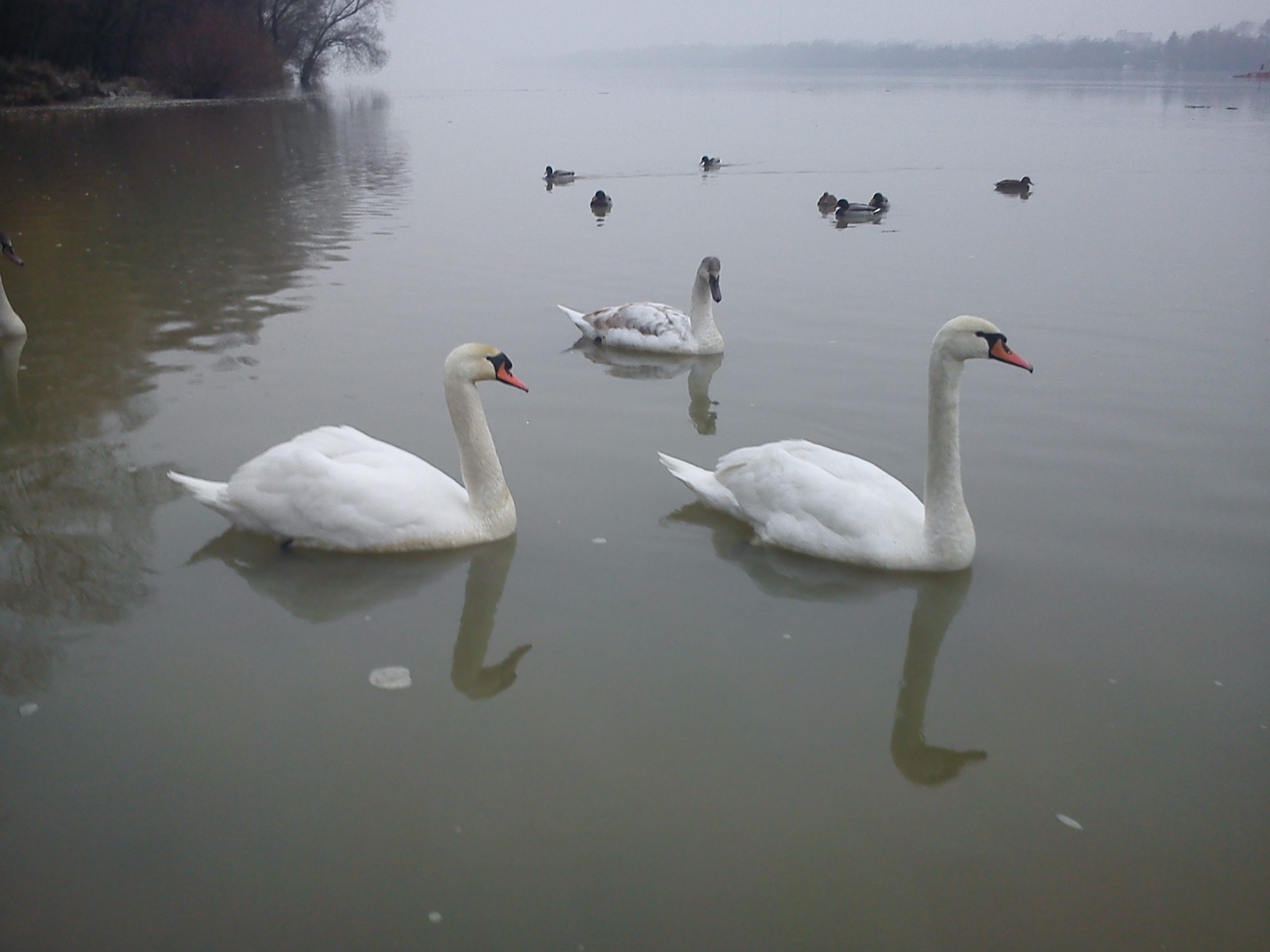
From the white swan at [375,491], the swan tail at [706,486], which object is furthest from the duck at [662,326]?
the white swan at [375,491]

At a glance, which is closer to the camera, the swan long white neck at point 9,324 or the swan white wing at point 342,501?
the swan white wing at point 342,501

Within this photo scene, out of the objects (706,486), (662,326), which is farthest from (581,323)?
(706,486)

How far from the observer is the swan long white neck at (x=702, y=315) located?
983 centimetres

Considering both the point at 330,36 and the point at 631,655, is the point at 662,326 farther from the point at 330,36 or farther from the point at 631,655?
the point at 330,36

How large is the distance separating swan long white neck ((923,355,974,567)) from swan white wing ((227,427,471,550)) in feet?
8.09

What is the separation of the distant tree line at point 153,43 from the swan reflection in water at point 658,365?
144ft

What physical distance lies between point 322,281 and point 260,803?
369 inches

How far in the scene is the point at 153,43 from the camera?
5325 centimetres

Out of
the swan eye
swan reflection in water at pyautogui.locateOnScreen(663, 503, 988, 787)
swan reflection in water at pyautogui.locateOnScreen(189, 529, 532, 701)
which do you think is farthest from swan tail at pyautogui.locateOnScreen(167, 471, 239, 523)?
the swan eye

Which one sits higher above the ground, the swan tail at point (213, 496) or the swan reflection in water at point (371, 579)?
the swan tail at point (213, 496)

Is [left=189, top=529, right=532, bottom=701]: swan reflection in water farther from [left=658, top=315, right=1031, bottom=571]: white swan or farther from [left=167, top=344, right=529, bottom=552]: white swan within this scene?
[left=658, top=315, right=1031, bottom=571]: white swan

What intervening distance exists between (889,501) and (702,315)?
494 cm

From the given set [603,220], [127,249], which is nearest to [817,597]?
[127,249]

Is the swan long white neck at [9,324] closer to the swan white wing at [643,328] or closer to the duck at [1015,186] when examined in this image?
the swan white wing at [643,328]
